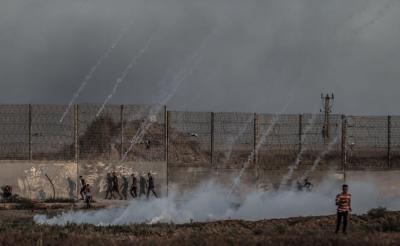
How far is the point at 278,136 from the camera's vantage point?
4175 cm

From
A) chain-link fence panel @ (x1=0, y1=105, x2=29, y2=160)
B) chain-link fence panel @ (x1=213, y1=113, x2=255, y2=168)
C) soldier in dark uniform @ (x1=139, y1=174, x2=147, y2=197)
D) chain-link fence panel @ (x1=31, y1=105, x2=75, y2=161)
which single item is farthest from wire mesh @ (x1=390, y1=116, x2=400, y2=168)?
chain-link fence panel @ (x1=0, y1=105, x2=29, y2=160)

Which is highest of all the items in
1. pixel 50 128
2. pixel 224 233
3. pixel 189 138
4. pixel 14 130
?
pixel 50 128

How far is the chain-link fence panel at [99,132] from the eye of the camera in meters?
40.6

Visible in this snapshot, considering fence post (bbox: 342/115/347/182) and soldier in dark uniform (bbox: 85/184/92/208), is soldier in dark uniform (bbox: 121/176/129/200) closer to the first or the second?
soldier in dark uniform (bbox: 85/184/92/208)

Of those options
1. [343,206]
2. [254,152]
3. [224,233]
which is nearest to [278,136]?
[254,152]

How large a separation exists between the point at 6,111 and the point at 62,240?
19.1 meters

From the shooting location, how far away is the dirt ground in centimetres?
2133

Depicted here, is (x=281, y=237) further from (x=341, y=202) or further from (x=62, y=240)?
(x=62, y=240)

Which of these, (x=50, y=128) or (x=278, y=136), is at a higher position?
(x=50, y=128)

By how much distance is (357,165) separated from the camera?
1746 inches

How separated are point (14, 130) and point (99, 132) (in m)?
4.18

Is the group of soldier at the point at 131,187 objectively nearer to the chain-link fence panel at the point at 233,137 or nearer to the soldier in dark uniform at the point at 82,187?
the soldier in dark uniform at the point at 82,187

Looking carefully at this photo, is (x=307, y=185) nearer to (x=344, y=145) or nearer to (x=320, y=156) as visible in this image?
(x=320, y=156)

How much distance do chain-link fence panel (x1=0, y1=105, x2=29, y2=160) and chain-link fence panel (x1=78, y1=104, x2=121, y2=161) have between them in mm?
2649
